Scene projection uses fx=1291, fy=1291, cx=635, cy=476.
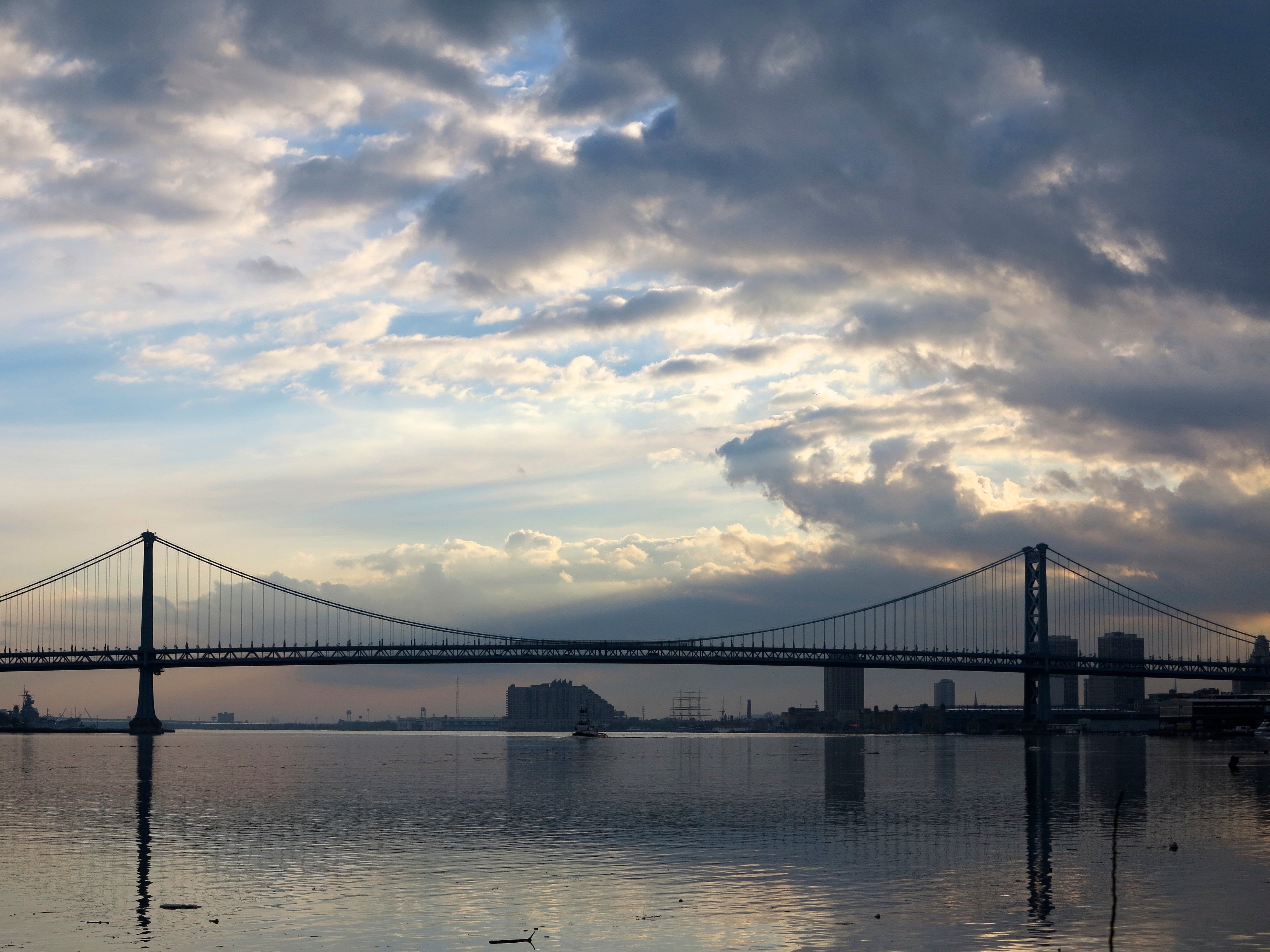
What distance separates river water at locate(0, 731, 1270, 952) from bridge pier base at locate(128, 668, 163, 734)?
8118 cm

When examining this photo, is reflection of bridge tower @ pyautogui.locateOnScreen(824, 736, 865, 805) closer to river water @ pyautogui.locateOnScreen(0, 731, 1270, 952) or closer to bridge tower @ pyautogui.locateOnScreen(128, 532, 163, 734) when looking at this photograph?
river water @ pyautogui.locateOnScreen(0, 731, 1270, 952)

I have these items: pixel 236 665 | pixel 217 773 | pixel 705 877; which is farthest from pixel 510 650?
pixel 705 877

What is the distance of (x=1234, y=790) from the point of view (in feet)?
186

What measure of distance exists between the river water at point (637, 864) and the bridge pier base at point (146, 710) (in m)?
81.2

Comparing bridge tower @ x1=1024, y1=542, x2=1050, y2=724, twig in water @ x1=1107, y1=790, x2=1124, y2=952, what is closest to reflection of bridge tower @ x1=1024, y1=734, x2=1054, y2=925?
twig in water @ x1=1107, y1=790, x2=1124, y2=952

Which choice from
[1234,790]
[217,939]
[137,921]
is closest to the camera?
[217,939]

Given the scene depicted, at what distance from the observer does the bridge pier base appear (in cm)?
14562

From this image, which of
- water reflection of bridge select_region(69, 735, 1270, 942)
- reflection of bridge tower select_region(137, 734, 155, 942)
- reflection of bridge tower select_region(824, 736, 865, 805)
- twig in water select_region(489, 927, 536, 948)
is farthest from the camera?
reflection of bridge tower select_region(824, 736, 865, 805)

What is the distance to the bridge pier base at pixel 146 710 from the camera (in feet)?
478

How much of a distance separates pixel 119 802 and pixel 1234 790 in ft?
154

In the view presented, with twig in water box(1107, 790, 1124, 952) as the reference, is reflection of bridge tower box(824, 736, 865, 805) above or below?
below

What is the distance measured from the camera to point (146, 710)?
149250 mm

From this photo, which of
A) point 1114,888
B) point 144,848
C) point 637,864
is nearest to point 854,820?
point 637,864

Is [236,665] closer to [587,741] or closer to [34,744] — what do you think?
[34,744]
